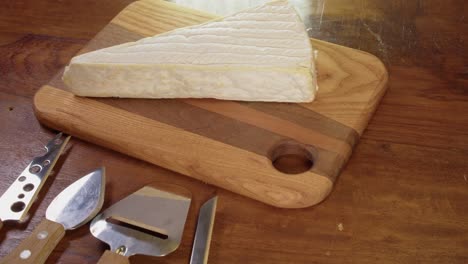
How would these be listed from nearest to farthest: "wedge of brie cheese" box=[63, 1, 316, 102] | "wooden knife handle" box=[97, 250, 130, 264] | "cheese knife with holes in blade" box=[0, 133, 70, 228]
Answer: "wooden knife handle" box=[97, 250, 130, 264]
"cheese knife with holes in blade" box=[0, 133, 70, 228]
"wedge of brie cheese" box=[63, 1, 316, 102]

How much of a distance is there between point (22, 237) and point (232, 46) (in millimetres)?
559

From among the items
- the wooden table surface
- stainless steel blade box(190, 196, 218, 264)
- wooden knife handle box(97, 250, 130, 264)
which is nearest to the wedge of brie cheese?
the wooden table surface

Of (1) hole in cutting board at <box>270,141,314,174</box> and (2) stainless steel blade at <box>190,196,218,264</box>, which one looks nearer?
(2) stainless steel blade at <box>190,196,218,264</box>

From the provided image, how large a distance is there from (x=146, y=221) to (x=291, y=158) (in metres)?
0.32

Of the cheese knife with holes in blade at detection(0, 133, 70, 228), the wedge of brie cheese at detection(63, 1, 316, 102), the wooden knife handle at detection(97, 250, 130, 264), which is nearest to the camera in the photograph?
the wooden knife handle at detection(97, 250, 130, 264)

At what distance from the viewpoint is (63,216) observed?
0.98 m

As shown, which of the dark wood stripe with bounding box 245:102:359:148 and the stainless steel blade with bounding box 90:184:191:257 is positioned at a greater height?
the dark wood stripe with bounding box 245:102:359:148

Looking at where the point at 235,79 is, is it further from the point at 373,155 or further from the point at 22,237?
the point at 22,237

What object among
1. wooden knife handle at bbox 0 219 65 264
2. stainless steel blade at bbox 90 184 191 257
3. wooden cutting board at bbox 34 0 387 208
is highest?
wooden cutting board at bbox 34 0 387 208

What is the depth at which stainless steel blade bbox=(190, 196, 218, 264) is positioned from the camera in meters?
0.93

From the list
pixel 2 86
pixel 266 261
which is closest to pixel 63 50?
pixel 2 86

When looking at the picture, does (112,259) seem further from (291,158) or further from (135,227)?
(291,158)

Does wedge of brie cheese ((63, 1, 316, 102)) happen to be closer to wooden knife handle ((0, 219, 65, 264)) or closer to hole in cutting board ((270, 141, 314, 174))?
hole in cutting board ((270, 141, 314, 174))

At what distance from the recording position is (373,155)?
1.09m
